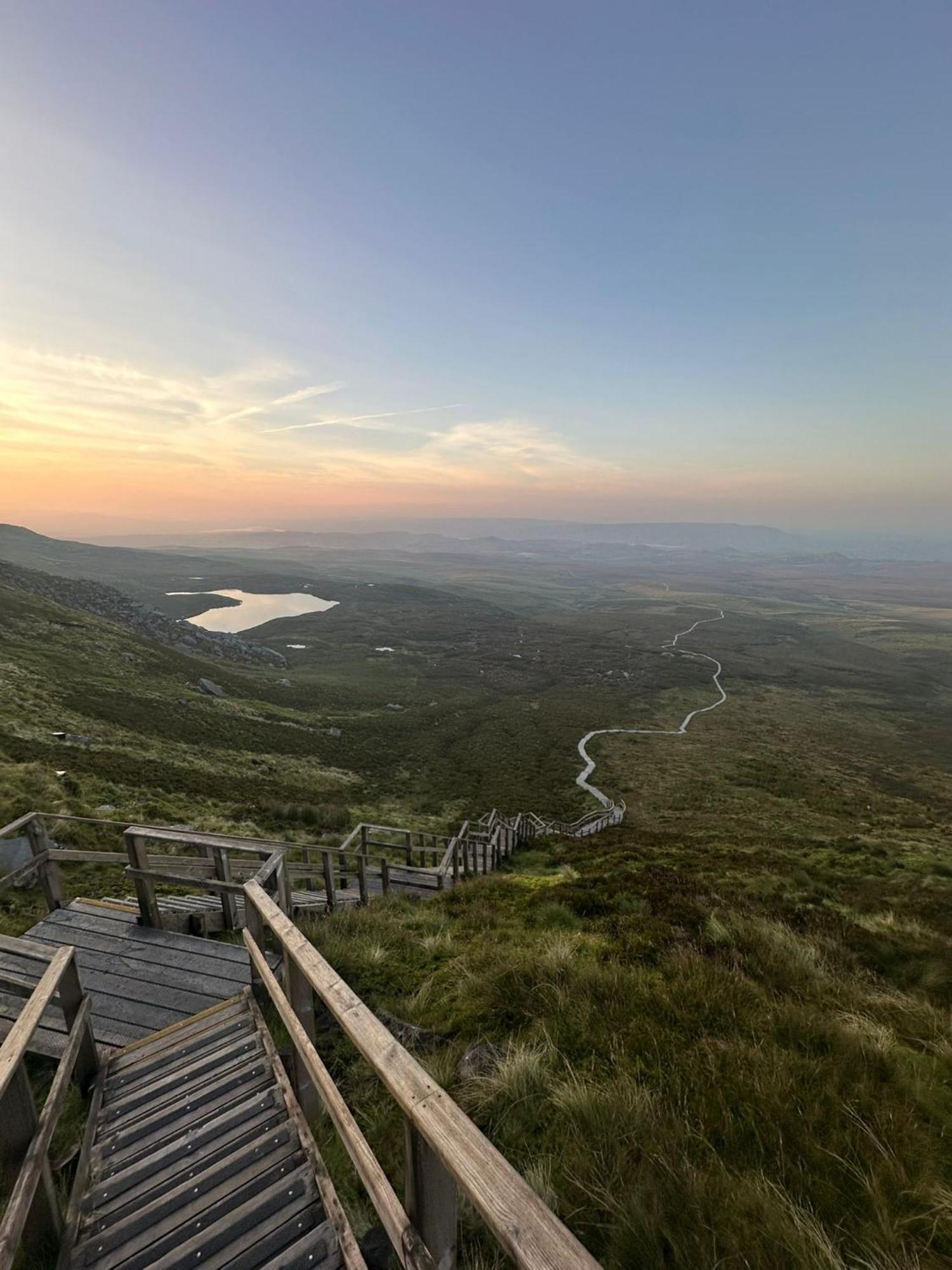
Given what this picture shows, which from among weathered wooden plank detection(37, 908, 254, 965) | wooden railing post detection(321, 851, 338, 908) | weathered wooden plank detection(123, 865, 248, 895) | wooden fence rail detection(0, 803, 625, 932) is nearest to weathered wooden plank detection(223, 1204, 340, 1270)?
wooden fence rail detection(0, 803, 625, 932)

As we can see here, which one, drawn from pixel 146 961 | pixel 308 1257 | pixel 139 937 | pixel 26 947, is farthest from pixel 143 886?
pixel 308 1257

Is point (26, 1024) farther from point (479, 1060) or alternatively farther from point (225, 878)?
point (225, 878)

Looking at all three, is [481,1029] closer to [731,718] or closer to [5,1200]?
[5,1200]

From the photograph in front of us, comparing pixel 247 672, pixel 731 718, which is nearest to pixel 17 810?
pixel 247 672

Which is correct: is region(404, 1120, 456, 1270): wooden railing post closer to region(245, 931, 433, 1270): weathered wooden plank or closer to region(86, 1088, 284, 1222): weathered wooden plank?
region(245, 931, 433, 1270): weathered wooden plank

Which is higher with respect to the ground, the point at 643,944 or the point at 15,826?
the point at 15,826
